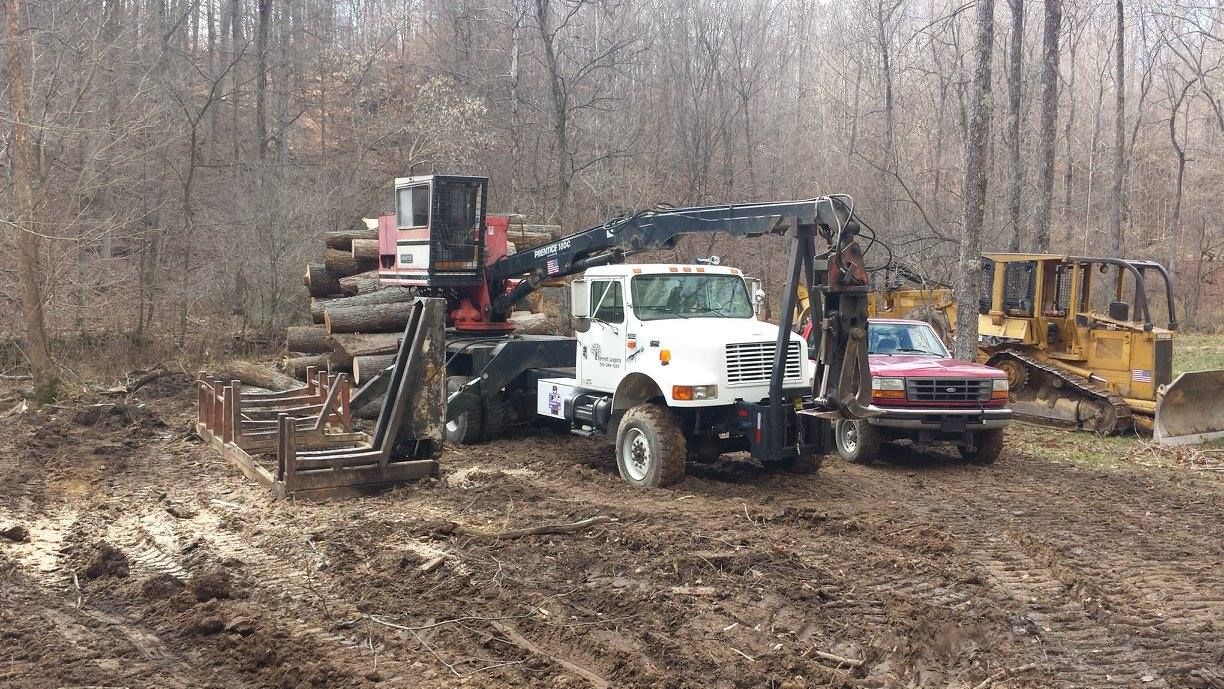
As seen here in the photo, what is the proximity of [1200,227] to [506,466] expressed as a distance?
1491 inches

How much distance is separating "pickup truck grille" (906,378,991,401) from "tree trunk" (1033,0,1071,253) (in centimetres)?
1053

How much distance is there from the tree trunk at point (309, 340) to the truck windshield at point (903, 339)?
9.29m

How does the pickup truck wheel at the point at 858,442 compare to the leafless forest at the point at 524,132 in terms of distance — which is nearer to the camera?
the pickup truck wheel at the point at 858,442

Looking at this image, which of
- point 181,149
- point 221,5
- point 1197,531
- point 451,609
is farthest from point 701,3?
point 451,609

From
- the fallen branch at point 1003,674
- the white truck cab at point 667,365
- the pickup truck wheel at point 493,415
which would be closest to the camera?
the fallen branch at point 1003,674

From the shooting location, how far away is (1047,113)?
834 inches

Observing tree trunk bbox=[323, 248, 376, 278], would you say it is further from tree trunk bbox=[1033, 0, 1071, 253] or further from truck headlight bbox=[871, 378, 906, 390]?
tree trunk bbox=[1033, 0, 1071, 253]

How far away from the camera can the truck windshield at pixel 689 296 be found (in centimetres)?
1140

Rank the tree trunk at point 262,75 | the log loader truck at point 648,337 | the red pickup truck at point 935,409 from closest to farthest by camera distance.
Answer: the log loader truck at point 648,337
the red pickup truck at point 935,409
the tree trunk at point 262,75

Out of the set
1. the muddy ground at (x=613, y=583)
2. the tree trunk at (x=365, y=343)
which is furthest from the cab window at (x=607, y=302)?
the tree trunk at (x=365, y=343)

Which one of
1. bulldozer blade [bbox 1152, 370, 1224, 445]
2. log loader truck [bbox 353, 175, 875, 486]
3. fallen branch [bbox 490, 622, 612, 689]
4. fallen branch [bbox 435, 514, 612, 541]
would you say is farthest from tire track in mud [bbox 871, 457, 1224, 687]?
fallen branch [bbox 435, 514, 612, 541]

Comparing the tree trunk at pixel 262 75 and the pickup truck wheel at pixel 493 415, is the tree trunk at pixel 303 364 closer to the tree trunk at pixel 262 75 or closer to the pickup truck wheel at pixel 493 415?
the pickup truck wheel at pixel 493 415

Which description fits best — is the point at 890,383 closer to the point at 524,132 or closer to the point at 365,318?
the point at 365,318

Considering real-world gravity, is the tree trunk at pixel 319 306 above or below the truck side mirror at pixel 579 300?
below
